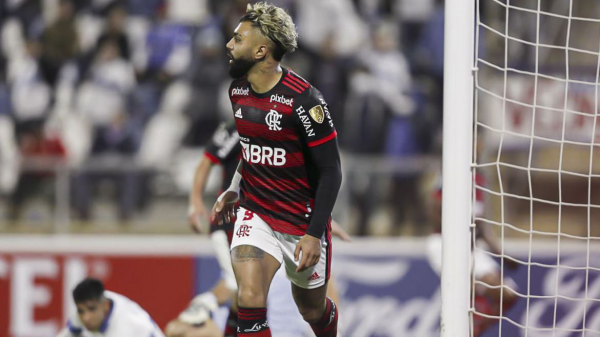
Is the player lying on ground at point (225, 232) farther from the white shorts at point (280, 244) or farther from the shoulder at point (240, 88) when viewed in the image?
the shoulder at point (240, 88)

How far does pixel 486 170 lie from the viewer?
10.0m

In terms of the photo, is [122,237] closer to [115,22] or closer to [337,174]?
[115,22]

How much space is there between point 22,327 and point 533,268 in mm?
5236

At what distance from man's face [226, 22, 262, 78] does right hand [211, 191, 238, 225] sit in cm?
83

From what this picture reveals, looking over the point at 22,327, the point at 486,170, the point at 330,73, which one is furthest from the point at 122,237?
the point at 486,170

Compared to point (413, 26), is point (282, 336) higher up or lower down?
lower down

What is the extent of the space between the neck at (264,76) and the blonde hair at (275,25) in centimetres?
5

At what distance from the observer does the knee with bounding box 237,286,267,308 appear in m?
5.10

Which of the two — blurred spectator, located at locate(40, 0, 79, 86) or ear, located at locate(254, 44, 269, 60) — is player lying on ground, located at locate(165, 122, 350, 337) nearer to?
ear, located at locate(254, 44, 269, 60)

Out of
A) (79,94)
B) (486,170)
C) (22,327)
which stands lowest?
(22,327)

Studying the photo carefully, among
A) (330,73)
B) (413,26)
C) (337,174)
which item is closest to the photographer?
(337,174)

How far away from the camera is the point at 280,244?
538cm

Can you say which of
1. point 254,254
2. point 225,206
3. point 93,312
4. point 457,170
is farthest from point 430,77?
point 254,254

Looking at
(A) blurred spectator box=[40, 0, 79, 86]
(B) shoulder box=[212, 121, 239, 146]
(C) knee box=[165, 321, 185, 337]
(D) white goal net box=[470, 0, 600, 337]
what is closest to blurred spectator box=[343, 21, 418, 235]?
(D) white goal net box=[470, 0, 600, 337]
